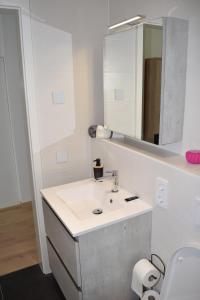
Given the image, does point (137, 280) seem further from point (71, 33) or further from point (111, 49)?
point (71, 33)

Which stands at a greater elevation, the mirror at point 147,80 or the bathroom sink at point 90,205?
the mirror at point 147,80

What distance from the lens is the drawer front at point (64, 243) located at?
1435mm

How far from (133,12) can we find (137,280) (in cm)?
183

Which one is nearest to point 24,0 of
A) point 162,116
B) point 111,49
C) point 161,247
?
point 111,49

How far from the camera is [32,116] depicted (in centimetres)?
196

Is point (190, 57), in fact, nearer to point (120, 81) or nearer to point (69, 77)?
point (120, 81)

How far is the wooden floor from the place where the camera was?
2.43 meters

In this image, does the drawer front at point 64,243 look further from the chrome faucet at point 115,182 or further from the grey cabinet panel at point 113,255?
the chrome faucet at point 115,182

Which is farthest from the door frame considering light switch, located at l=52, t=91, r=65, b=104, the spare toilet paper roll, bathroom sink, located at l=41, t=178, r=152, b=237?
the spare toilet paper roll

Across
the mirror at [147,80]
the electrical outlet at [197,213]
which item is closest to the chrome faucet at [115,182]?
the mirror at [147,80]

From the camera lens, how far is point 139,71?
167 centimetres

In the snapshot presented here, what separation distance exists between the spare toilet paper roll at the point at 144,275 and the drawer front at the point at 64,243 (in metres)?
0.36

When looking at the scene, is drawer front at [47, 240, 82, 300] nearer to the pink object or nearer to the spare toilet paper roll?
the spare toilet paper roll

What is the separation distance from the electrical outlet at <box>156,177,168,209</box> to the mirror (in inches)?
9.6
